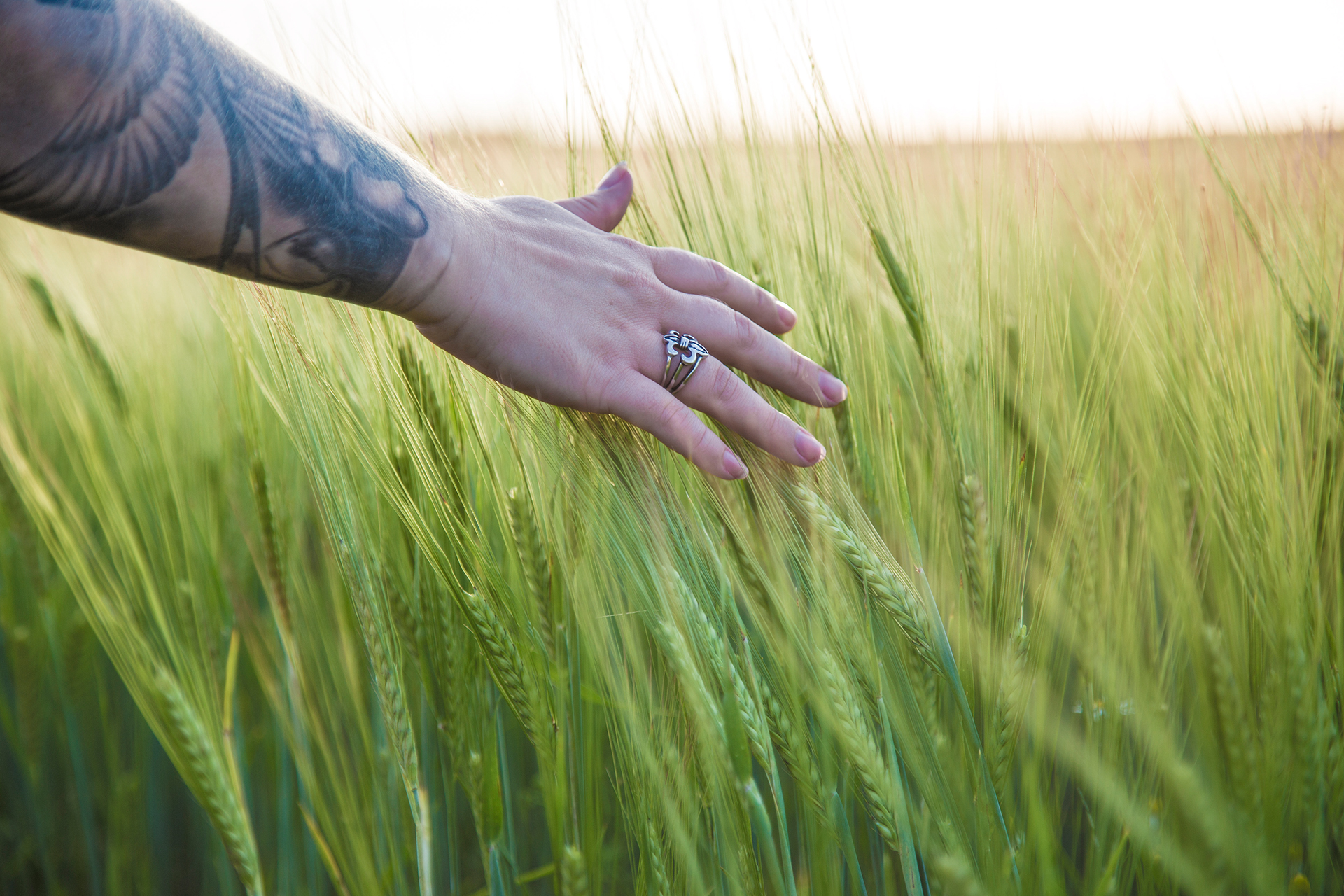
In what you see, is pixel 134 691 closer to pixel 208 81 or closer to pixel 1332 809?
pixel 208 81

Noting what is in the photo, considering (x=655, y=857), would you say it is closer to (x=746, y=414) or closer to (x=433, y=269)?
(x=746, y=414)

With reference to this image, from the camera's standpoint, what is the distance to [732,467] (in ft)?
2.60

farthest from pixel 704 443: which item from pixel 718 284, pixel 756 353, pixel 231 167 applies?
pixel 231 167

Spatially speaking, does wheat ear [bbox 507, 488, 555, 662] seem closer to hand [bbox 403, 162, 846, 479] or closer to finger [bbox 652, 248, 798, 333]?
hand [bbox 403, 162, 846, 479]

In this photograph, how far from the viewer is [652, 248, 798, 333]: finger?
94cm

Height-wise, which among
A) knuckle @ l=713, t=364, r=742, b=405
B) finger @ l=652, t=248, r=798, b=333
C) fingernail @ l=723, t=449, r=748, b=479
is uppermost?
finger @ l=652, t=248, r=798, b=333

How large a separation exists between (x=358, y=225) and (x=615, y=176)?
1.16 feet

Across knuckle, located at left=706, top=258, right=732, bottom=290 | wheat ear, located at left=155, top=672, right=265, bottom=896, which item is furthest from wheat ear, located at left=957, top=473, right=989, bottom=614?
wheat ear, located at left=155, top=672, right=265, bottom=896

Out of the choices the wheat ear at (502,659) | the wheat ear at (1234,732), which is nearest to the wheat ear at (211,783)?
the wheat ear at (502,659)

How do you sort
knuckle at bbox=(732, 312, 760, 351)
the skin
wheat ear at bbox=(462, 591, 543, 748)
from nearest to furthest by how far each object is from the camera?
1. the skin
2. wheat ear at bbox=(462, 591, 543, 748)
3. knuckle at bbox=(732, 312, 760, 351)

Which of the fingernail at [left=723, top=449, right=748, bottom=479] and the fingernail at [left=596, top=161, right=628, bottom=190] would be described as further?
the fingernail at [left=596, top=161, right=628, bottom=190]

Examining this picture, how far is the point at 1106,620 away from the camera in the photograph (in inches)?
32.6

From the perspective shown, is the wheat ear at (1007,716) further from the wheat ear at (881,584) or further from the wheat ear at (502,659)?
the wheat ear at (502,659)

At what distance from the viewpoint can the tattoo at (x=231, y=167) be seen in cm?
67
